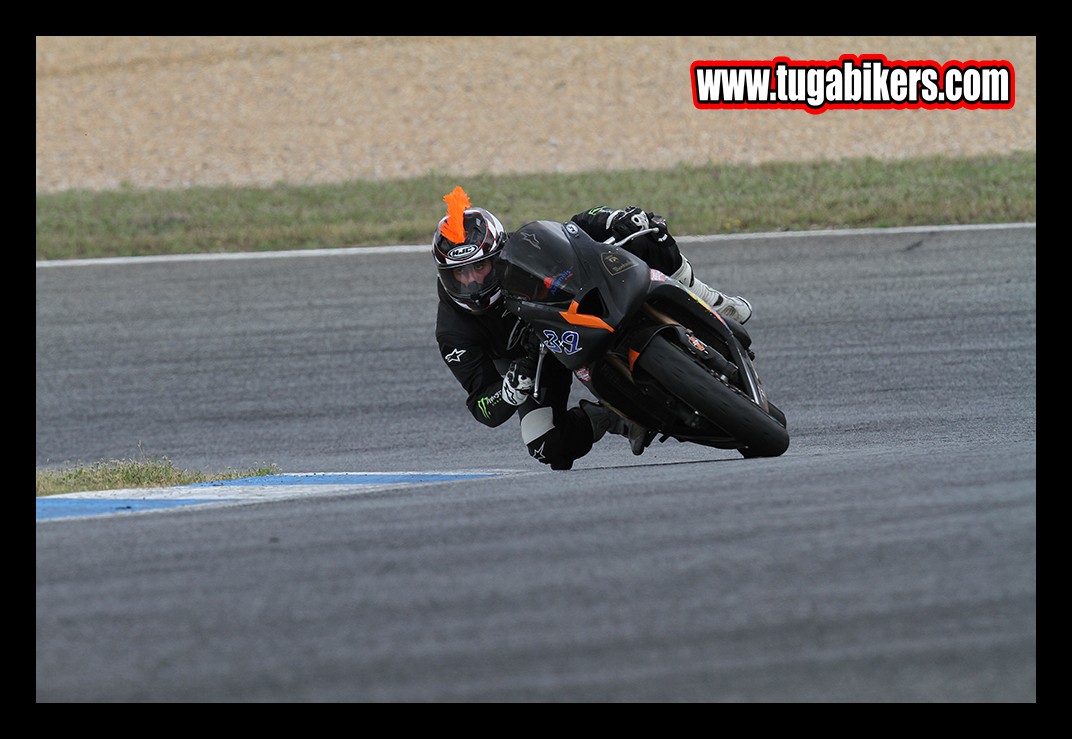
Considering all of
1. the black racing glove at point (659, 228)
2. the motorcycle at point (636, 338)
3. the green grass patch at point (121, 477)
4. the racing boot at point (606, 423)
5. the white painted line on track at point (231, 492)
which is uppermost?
the black racing glove at point (659, 228)

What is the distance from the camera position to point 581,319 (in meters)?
6.21

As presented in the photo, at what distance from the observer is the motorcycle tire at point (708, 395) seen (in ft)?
19.4

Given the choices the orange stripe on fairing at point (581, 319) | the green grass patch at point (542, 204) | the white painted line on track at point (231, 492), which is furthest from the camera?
the green grass patch at point (542, 204)

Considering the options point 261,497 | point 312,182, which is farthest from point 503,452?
point 312,182

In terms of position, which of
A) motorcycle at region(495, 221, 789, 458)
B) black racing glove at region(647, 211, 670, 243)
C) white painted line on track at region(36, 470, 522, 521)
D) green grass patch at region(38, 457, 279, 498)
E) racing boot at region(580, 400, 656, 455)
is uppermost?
black racing glove at region(647, 211, 670, 243)

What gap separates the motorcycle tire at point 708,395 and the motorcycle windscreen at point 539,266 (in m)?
0.54

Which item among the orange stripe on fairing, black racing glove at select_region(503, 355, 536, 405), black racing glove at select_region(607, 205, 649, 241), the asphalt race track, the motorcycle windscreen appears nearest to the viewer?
the asphalt race track

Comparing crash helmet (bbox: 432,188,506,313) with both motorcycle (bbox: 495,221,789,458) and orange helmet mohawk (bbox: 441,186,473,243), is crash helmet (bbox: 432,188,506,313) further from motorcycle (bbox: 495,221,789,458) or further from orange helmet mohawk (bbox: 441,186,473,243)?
motorcycle (bbox: 495,221,789,458)

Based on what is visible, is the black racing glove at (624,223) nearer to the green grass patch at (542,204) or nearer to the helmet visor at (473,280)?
the helmet visor at (473,280)

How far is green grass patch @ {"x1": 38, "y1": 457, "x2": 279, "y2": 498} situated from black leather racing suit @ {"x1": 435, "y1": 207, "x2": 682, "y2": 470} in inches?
56.1

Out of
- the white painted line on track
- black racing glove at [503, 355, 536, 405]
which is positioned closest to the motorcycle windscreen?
black racing glove at [503, 355, 536, 405]

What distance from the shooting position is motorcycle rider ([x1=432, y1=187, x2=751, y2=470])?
21.9 ft

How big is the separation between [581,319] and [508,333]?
3.35 feet

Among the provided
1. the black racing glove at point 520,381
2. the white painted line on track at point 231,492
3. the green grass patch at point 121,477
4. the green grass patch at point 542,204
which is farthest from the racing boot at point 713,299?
the green grass patch at point 542,204
